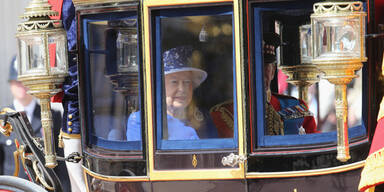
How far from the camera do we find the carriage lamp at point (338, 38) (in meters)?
3.47

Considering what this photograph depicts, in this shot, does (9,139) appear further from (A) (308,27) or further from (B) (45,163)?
(A) (308,27)

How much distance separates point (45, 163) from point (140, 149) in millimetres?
592

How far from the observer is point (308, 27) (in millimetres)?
4492

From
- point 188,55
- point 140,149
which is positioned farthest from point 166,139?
point 188,55

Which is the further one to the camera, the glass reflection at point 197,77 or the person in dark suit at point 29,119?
the person in dark suit at point 29,119

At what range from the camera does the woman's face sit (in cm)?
382

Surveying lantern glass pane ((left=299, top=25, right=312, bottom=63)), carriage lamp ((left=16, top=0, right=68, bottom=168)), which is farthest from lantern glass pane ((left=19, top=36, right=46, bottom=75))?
lantern glass pane ((left=299, top=25, right=312, bottom=63))

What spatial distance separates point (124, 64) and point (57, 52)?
30cm

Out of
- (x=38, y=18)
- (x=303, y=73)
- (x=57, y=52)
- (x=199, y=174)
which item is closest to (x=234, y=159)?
(x=199, y=174)

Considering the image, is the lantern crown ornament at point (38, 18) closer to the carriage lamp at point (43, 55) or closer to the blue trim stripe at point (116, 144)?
the carriage lamp at point (43, 55)

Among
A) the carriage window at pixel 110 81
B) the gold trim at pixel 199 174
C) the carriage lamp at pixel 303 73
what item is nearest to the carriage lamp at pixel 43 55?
the carriage window at pixel 110 81

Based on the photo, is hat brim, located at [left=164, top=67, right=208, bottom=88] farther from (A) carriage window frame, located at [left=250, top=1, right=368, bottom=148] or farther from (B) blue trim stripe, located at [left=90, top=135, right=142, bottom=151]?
(B) blue trim stripe, located at [left=90, top=135, right=142, bottom=151]

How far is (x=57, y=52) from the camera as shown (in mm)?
3998

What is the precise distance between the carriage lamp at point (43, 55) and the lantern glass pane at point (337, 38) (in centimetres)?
118
